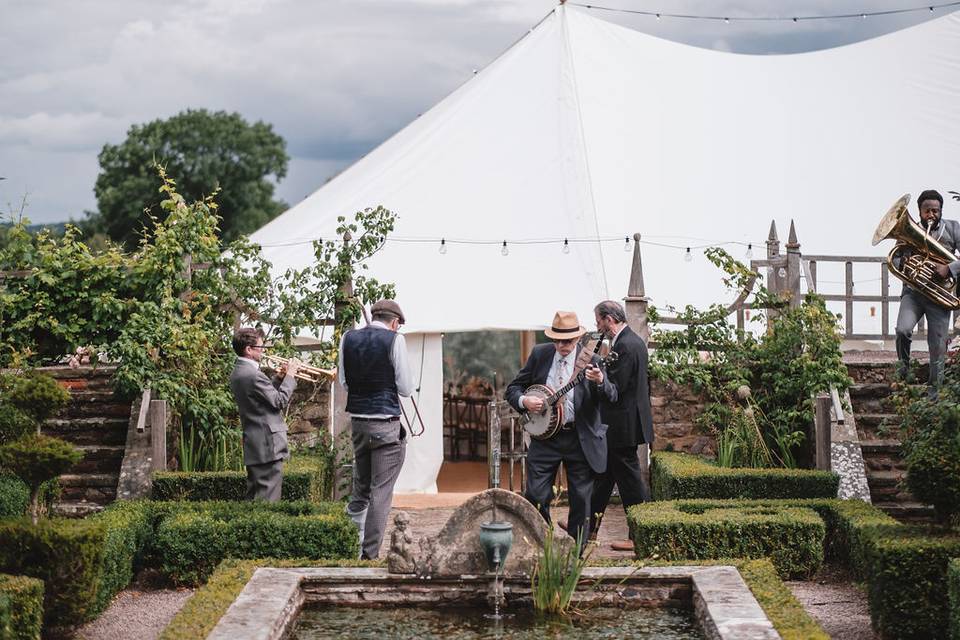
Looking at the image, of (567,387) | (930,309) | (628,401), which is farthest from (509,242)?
(567,387)

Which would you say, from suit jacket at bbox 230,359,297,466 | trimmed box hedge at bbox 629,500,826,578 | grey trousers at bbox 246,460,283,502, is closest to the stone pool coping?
trimmed box hedge at bbox 629,500,826,578

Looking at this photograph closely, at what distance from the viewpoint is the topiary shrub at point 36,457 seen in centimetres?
602

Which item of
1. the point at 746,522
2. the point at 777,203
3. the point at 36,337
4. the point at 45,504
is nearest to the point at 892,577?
the point at 746,522

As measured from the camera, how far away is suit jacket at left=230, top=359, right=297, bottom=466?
23.7 feet

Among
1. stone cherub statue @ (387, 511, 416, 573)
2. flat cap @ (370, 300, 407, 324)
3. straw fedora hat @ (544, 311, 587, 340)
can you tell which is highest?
flat cap @ (370, 300, 407, 324)

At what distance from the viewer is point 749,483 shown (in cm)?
858

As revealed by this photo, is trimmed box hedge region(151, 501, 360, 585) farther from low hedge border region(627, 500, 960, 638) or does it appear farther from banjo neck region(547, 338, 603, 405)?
low hedge border region(627, 500, 960, 638)

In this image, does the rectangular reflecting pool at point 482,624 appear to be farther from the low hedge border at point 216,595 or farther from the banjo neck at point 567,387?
the banjo neck at point 567,387

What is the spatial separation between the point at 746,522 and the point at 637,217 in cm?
623

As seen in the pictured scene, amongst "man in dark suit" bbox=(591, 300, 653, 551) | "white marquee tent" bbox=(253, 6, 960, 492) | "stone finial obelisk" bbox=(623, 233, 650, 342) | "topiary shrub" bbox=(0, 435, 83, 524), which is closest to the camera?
"topiary shrub" bbox=(0, 435, 83, 524)

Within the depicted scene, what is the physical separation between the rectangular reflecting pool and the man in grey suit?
1.87 m

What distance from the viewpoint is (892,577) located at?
5895mm

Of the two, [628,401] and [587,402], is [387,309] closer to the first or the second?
[587,402]

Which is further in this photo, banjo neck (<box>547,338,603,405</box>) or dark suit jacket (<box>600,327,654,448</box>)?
dark suit jacket (<box>600,327,654,448</box>)
